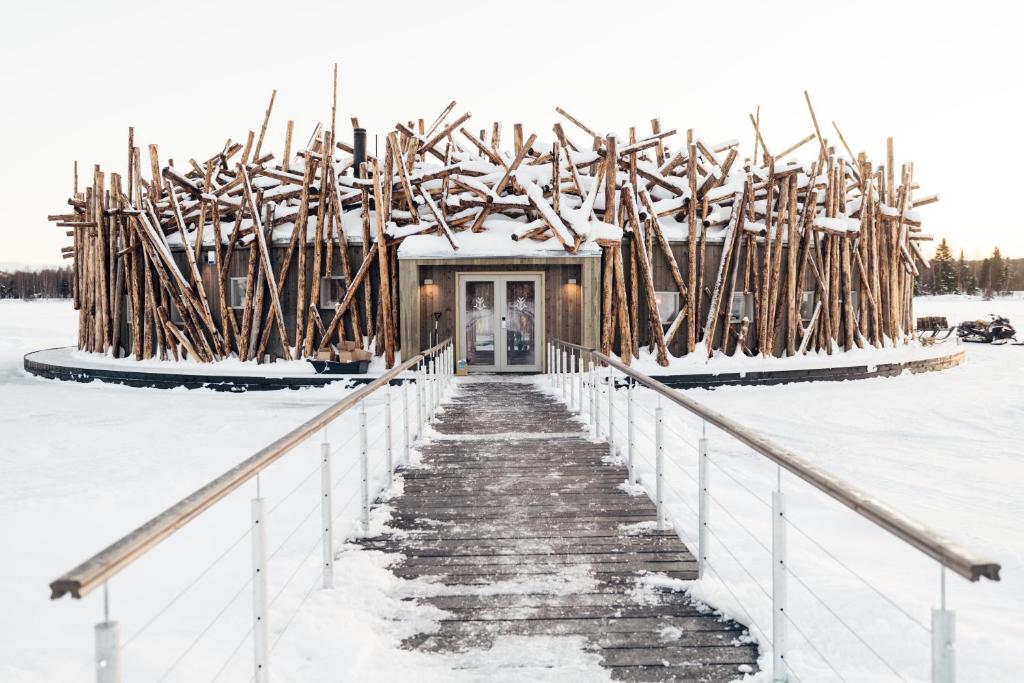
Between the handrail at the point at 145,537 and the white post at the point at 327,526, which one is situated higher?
the handrail at the point at 145,537

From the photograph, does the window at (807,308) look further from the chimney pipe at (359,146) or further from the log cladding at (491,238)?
the chimney pipe at (359,146)

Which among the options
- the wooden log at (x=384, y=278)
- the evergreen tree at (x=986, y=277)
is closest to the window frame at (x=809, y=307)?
the wooden log at (x=384, y=278)

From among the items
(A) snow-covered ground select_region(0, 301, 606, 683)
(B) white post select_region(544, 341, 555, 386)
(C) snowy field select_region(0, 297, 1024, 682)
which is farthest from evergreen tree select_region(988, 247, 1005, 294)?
(A) snow-covered ground select_region(0, 301, 606, 683)

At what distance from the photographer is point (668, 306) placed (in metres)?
16.6

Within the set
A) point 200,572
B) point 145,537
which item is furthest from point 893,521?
point 200,572

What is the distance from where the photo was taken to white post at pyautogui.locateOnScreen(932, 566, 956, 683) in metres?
1.79

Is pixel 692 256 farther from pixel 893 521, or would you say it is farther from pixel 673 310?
pixel 893 521

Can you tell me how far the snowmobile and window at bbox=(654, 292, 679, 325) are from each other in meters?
15.0

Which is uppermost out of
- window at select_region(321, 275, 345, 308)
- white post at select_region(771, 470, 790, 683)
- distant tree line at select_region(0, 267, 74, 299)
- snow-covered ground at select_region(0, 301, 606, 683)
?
distant tree line at select_region(0, 267, 74, 299)

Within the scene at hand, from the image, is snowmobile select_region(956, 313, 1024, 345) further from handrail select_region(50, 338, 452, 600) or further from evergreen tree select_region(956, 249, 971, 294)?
evergreen tree select_region(956, 249, 971, 294)

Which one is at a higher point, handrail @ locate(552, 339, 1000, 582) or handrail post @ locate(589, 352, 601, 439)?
handrail @ locate(552, 339, 1000, 582)

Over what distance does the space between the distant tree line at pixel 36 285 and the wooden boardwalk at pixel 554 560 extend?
110432mm

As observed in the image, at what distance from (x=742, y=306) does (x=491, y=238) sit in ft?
20.7

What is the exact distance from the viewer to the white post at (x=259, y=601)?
2.76 meters
